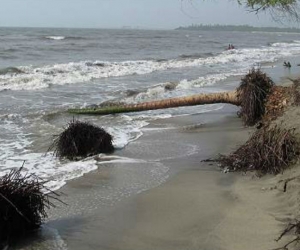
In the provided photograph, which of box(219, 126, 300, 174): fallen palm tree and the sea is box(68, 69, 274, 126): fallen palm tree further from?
box(219, 126, 300, 174): fallen palm tree

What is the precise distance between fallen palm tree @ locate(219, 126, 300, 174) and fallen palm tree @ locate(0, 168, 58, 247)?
336cm

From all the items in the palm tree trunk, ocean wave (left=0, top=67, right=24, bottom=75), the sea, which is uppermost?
the palm tree trunk

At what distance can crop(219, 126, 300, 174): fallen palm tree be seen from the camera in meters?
6.69

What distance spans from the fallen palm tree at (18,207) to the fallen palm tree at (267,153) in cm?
336

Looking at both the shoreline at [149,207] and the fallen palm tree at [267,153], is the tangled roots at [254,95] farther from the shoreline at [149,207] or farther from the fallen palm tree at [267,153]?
the fallen palm tree at [267,153]

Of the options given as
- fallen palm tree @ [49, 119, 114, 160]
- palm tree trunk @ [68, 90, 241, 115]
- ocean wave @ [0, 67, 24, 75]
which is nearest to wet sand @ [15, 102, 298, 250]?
fallen palm tree @ [49, 119, 114, 160]

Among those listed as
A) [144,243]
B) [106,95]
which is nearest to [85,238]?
[144,243]

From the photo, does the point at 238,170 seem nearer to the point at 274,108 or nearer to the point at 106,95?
the point at 274,108

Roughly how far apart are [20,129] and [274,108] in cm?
599

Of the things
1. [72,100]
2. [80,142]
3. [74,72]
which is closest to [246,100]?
[80,142]

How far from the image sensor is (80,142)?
866 cm

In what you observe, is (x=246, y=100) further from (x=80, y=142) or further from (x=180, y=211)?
(x=180, y=211)

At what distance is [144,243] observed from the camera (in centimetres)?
489

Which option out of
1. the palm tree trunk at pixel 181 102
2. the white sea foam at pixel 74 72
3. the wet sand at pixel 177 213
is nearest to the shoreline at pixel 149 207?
the wet sand at pixel 177 213
